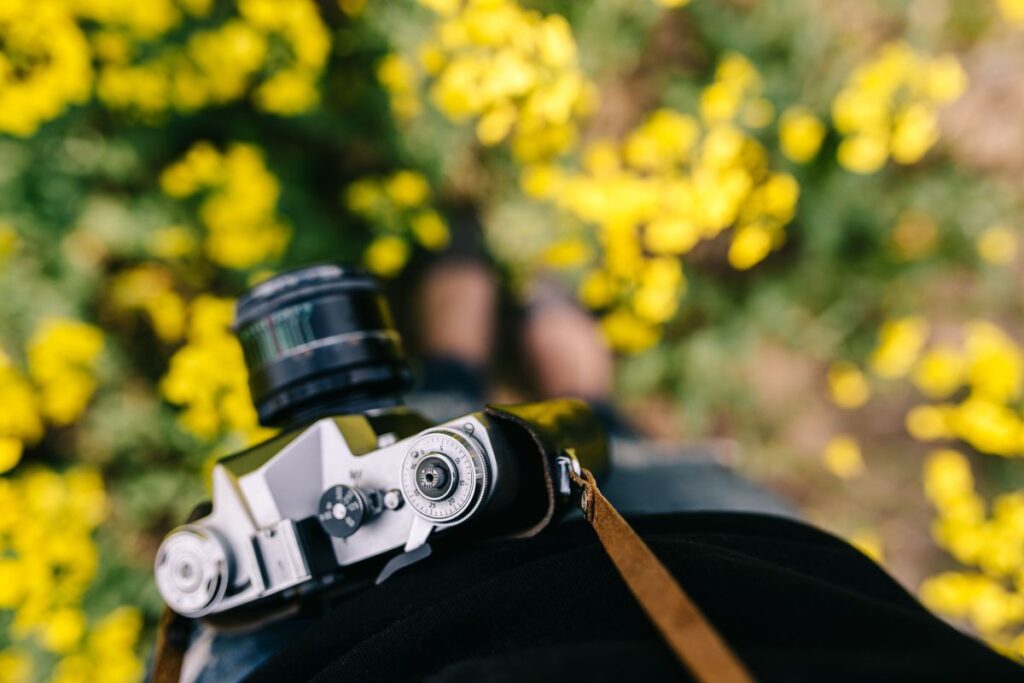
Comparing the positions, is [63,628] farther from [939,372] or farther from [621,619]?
[939,372]

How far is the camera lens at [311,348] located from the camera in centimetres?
68

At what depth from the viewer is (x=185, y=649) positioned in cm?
70

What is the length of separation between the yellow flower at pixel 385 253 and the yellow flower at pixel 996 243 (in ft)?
3.49

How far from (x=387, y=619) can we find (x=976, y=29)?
1558mm

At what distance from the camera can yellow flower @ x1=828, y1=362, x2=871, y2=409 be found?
1.45 metres

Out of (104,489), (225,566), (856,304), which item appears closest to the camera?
(225,566)

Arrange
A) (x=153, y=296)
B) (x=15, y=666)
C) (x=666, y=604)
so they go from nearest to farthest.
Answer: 1. (x=666, y=604)
2. (x=15, y=666)
3. (x=153, y=296)

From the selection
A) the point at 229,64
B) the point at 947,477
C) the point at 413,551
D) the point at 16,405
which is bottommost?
the point at 947,477

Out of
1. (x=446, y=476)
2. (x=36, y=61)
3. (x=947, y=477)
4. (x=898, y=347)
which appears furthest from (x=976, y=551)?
(x=36, y=61)

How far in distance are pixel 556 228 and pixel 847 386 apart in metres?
0.67

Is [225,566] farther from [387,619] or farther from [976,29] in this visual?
[976,29]

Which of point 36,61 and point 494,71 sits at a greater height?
point 36,61

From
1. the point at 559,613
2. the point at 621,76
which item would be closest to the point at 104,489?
the point at 559,613

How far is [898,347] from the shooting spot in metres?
1.38
